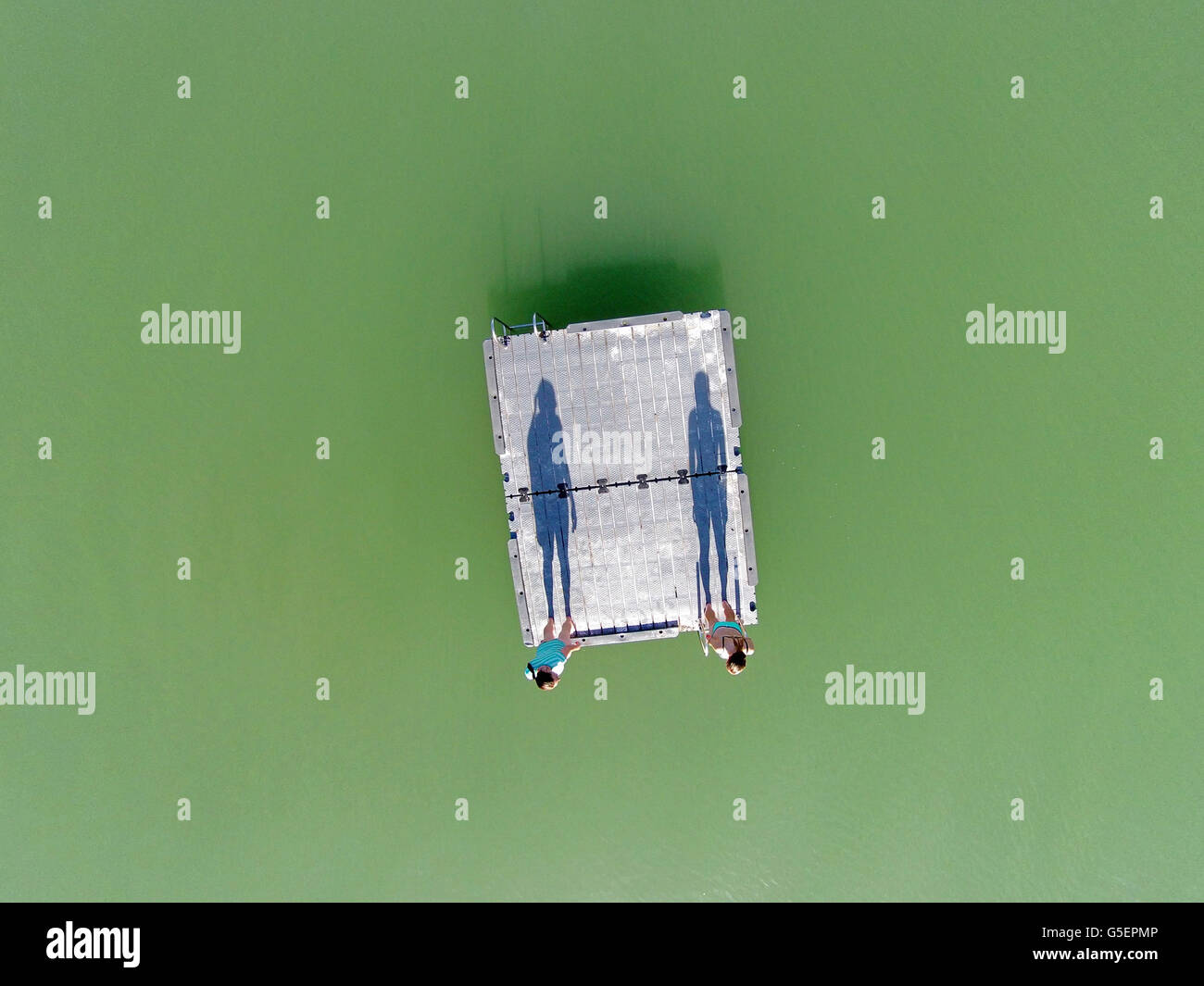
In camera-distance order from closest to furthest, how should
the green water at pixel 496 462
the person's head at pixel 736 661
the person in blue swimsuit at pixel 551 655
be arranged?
the person's head at pixel 736 661 < the person in blue swimsuit at pixel 551 655 < the green water at pixel 496 462

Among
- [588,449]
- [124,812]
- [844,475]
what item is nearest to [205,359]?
[588,449]

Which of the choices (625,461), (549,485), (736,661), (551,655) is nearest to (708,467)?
(625,461)

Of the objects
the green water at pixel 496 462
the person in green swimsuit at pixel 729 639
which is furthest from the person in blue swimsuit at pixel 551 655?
the person in green swimsuit at pixel 729 639

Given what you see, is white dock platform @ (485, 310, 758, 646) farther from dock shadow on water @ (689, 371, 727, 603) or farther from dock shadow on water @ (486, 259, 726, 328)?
dock shadow on water @ (486, 259, 726, 328)

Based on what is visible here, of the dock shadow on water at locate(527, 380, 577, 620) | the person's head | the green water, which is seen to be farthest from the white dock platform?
the green water

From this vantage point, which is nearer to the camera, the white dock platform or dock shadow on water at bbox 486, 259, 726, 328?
the white dock platform

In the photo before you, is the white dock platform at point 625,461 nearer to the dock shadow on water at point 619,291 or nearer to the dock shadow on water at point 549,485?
the dock shadow on water at point 549,485

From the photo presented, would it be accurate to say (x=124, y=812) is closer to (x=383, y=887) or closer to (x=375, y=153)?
(x=383, y=887)

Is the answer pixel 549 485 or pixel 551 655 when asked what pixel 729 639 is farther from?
pixel 549 485
